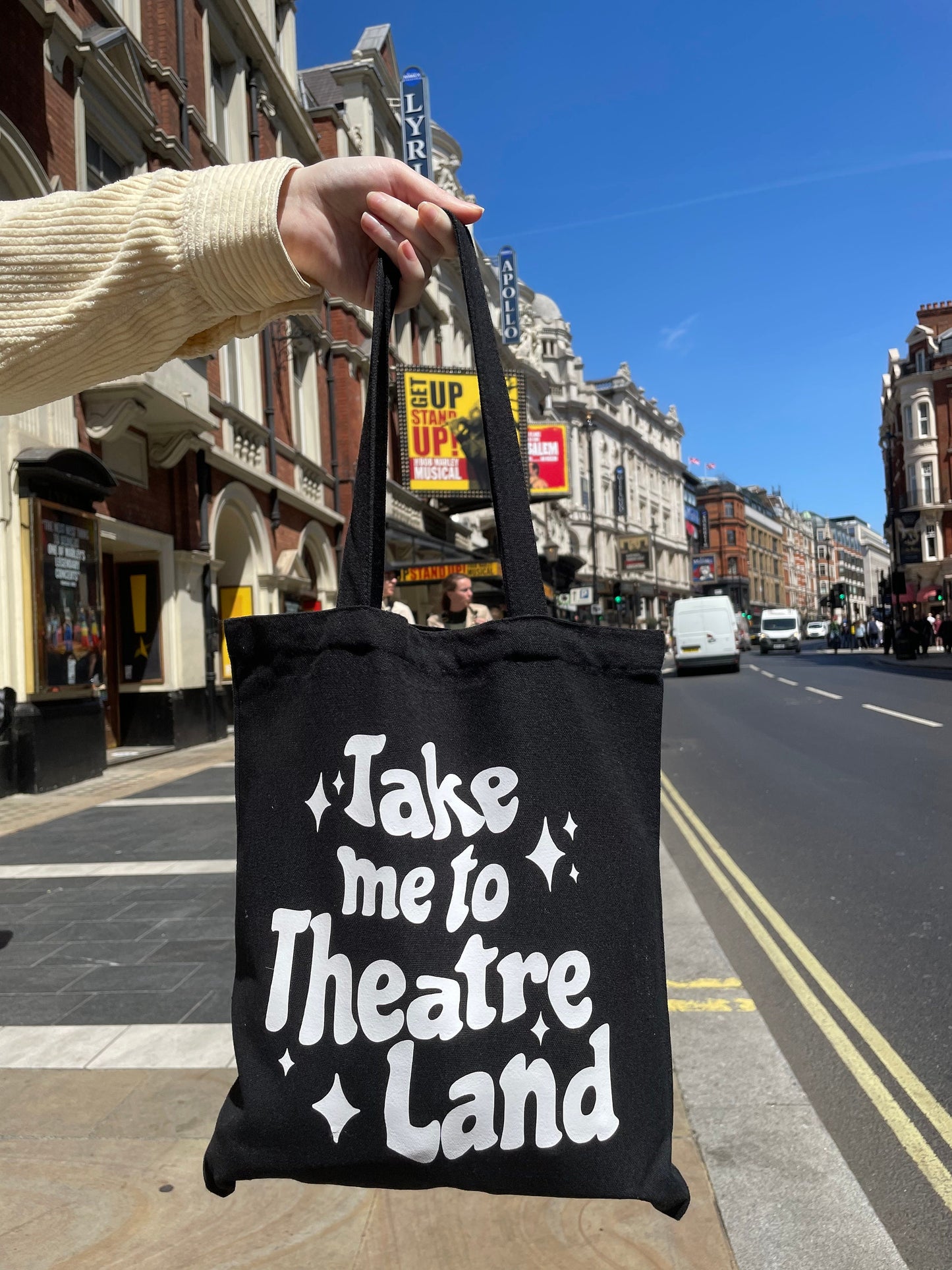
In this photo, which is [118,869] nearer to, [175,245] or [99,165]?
[175,245]

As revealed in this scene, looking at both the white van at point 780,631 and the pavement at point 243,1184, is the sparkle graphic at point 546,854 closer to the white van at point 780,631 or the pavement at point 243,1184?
the pavement at point 243,1184

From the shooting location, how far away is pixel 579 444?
212 feet

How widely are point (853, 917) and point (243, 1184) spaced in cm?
353

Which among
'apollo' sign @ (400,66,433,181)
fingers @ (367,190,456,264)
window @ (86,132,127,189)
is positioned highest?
'apollo' sign @ (400,66,433,181)

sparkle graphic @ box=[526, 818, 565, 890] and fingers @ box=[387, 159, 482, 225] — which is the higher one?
fingers @ box=[387, 159, 482, 225]

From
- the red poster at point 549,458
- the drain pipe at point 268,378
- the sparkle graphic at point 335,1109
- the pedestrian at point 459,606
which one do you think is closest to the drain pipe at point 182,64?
the drain pipe at point 268,378

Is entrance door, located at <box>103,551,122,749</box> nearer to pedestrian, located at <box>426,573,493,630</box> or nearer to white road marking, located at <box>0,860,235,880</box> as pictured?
pedestrian, located at <box>426,573,493,630</box>

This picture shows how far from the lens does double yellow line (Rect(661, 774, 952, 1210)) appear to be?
2754 mm

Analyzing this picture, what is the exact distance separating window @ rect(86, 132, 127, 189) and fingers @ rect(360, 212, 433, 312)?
12259mm

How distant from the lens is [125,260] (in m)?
1.30

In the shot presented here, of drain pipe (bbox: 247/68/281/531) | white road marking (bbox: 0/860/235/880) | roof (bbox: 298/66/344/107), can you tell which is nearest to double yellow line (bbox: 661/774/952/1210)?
white road marking (bbox: 0/860/235/880)

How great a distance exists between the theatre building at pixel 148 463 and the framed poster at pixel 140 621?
1.0 inches

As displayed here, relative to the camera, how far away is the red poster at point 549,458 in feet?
107

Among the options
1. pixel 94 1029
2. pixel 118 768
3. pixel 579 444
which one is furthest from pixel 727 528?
pixel 94 1029
